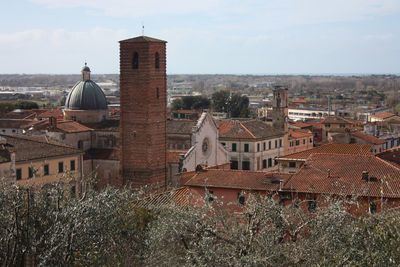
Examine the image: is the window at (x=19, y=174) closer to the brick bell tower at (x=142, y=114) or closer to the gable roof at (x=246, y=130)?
the brick bell tower at (x=142, y=114)

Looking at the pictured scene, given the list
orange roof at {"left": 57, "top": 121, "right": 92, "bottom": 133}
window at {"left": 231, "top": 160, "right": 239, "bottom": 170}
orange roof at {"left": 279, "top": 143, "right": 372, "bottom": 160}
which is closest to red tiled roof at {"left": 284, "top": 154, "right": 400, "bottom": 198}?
orange roof at {"left": 279, "top": 143, "right": 372, "bottom": 160}

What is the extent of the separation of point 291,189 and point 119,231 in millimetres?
9981

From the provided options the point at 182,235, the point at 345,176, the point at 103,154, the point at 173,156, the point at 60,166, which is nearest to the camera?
the point at 182,235

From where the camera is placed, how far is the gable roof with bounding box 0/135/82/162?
37.4 m

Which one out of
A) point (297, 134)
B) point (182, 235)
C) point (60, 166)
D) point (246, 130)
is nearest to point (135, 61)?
point (60, 166)

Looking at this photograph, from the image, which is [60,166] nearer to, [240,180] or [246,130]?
[240,180]

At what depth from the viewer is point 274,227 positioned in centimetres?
1900

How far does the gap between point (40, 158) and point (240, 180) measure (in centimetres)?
1327

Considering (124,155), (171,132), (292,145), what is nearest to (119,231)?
(124,155)

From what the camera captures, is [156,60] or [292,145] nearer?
[156,60]

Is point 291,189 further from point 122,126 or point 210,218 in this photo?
point 122,126

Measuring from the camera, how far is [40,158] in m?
38.2

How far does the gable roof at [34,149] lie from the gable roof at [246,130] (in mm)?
15517

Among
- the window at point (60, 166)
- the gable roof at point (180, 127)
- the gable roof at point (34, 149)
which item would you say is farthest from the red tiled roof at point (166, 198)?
the gable roof at point (180, 127)
